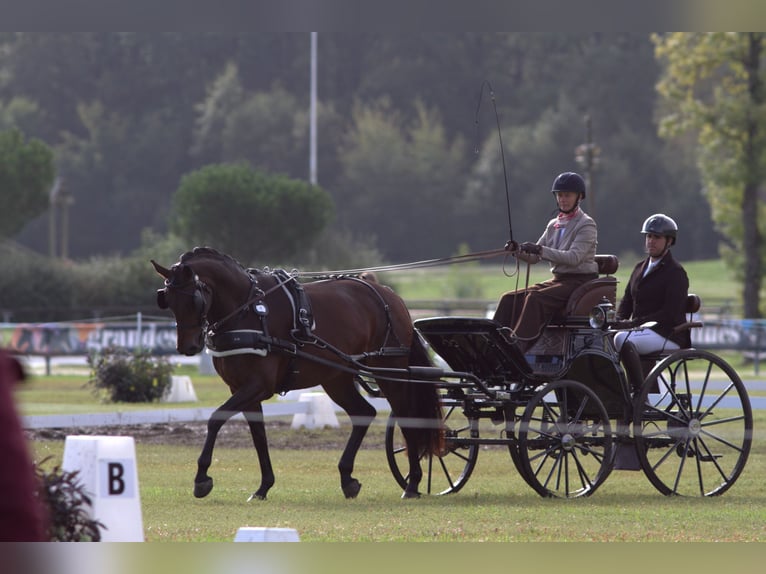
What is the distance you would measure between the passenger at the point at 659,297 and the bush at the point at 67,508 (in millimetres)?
5425

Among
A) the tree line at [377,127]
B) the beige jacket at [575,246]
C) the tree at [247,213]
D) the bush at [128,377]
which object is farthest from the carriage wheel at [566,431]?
the tree line at [377,127]

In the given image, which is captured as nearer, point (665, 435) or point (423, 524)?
point (423, 524)

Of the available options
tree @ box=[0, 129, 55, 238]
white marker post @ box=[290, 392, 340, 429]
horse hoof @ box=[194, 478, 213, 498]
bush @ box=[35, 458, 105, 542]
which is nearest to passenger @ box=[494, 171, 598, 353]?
horse hoof @ box=[194, 478, 213, 498]

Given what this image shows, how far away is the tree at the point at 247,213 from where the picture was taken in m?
40.8

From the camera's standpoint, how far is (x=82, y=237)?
219ft

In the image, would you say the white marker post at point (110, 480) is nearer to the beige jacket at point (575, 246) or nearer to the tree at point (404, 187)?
the beige jacket at point (575, 246)

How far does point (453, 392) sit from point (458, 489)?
0.77 m

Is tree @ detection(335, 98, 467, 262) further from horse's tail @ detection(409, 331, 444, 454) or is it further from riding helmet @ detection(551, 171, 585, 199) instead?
riding helmet @ detection(551, 171, 585, 199)

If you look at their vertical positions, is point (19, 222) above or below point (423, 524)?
above

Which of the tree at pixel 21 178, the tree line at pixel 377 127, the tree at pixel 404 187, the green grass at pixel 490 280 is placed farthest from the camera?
the tree at pixel 404 187

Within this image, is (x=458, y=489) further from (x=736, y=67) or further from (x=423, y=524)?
(x=736, y=67)

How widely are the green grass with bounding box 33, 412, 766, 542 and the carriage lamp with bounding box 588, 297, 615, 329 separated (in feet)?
4.04

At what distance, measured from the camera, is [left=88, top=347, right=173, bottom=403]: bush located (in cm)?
1892
